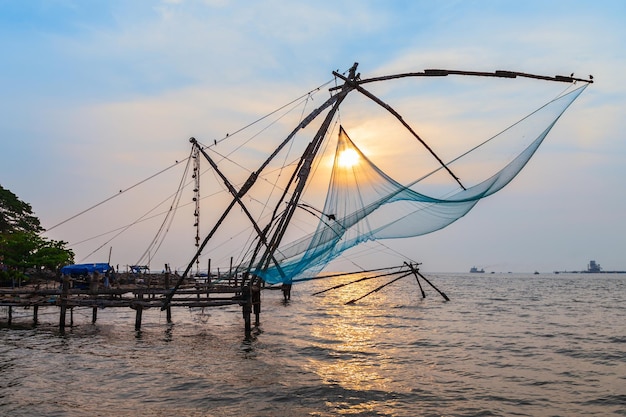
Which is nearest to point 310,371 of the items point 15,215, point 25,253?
point 25,253

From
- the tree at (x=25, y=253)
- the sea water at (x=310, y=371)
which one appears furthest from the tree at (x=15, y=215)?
the sea water at (x=310, y=371)

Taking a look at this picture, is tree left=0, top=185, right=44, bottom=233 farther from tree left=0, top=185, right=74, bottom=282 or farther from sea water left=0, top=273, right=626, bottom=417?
sea water left=0, top=273, right=626, bottom=417

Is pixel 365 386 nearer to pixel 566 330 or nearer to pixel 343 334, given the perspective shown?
pixel 343 334

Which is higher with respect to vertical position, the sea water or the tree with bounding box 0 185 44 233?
the tree with bounding box 0 185 44 233

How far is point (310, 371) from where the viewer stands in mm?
11633

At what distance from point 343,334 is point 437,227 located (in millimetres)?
7353

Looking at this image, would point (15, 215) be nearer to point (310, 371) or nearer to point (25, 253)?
point (25, 253)

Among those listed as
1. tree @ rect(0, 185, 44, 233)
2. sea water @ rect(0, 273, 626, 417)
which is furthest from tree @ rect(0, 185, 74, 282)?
sea water @ rect(0, 273, 626, 417)

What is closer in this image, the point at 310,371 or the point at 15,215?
the point at 310,371

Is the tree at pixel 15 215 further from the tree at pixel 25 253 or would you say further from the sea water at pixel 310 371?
the sea water at pixel 310 371

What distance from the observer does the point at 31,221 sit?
149ft

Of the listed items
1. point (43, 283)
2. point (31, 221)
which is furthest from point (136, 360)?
point (31, 221)

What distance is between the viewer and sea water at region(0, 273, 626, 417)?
28.8ft

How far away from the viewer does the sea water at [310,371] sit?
879 centimetres
